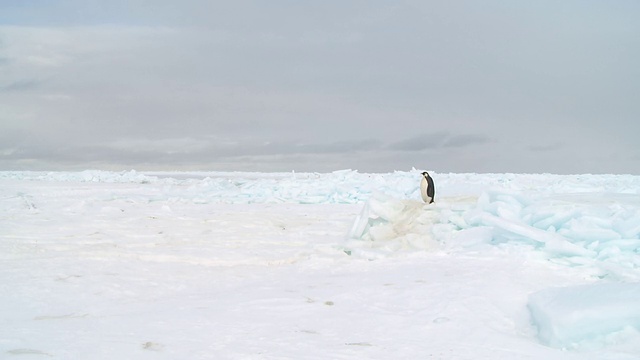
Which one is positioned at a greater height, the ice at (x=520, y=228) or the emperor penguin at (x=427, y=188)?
the emperor penguin at (x=427, y=188)

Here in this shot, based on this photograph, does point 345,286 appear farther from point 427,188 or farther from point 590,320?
point 427,188

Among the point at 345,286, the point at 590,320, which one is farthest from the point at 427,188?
the point at 590,320

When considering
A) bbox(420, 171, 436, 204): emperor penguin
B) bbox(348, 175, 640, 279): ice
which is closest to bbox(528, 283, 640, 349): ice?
bbox(348, 175, 640, 279): ice

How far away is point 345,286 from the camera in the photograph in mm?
3031

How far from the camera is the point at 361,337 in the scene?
2.22 metres

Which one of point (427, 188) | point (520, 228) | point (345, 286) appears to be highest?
point (427, 188)

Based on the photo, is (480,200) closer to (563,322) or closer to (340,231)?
(340,231)

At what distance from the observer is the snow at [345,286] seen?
211 centimetres

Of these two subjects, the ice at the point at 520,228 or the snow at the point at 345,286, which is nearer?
the snow at the point at 345,286

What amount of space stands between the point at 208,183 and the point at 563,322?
39.1 ft

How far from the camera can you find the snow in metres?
2.11

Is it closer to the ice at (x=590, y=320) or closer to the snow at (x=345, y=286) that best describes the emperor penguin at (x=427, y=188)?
the snow at (x=345, y=286)

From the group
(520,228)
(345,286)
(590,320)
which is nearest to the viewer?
(590,320)

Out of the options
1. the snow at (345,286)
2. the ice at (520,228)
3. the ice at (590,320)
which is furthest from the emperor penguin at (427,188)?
the ice at (590,320)
